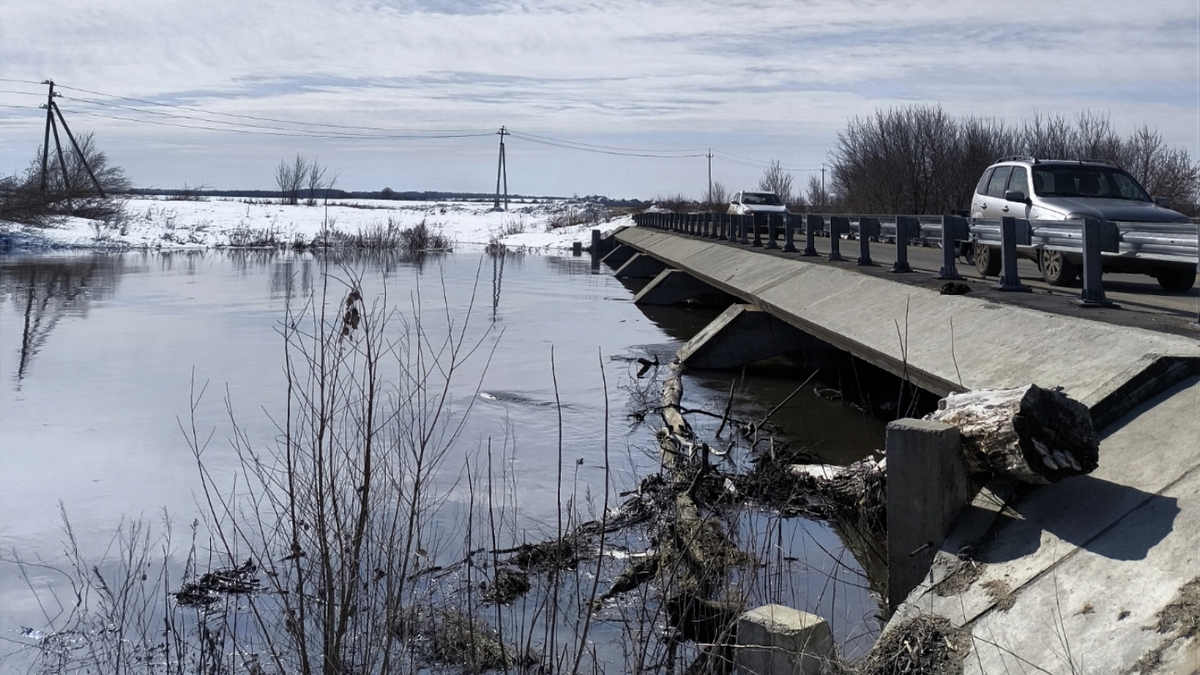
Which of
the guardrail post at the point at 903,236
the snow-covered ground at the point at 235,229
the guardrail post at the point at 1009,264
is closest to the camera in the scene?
the guardrail post at the point at 1009,264

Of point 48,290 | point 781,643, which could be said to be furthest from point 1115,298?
point 48,290

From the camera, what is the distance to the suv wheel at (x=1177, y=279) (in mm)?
12898

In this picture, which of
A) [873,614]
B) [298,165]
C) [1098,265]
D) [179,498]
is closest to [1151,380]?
[873,614]

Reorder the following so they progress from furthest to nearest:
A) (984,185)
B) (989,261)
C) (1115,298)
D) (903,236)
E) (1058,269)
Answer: (984,185)
(989,261)
(903,236)
(1058,269)
(1115,298)

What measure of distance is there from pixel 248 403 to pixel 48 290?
59.9 ft

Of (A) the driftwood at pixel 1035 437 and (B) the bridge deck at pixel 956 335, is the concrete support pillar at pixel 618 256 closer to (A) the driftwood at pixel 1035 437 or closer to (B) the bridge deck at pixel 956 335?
(B) the bridge deck at pixel 956 335

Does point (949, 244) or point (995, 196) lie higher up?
point (995, 196)

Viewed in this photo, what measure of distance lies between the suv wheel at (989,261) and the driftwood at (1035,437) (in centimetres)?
1003

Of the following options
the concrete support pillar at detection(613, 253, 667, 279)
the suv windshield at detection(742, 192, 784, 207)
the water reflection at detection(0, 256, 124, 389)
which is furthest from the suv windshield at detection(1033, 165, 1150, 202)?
the suv windshield at detection(742, 192, 784, 207)

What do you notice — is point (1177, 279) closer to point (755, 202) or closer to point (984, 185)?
point (984, 185)

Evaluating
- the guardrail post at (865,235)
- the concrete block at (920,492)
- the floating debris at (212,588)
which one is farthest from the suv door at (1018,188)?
the floating debris at (212,588)

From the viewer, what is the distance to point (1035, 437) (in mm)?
5570

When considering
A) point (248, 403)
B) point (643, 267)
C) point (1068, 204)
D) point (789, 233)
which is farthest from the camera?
point (643, 267)

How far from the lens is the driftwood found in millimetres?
5504
